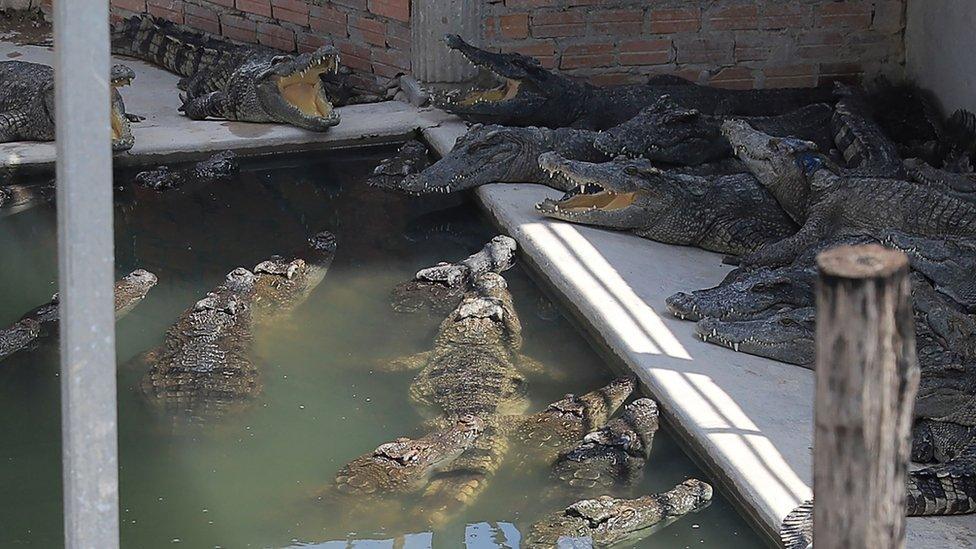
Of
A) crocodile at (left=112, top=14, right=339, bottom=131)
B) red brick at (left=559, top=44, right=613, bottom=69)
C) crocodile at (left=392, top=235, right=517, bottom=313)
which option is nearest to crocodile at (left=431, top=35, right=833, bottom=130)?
red brick at (left=559, top=44, right=613, bottom=69)

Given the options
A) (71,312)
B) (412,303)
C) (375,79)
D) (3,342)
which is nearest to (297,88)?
(375,79)

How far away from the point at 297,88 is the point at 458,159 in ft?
5.16

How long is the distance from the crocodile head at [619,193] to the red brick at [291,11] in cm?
318

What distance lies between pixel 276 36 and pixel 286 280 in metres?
3.84

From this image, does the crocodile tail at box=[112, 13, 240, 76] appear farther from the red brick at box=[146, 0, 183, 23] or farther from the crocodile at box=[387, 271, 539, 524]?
the crocodile at box=[387, 271, 539, 524]

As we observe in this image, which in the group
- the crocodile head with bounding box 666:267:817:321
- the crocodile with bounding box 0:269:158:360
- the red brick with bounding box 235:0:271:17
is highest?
the red brick with bounding box 235:0:271:17

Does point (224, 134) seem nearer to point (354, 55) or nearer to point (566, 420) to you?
point (354, 55)

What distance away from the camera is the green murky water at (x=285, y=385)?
4.39 meters

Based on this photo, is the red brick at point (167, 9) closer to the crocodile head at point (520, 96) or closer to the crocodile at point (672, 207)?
the crocodile head at point (520, 96)

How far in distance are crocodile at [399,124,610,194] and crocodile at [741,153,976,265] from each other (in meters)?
1.54

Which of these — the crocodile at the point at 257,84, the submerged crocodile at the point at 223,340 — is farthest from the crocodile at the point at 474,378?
the crocodile at the point at 257,84

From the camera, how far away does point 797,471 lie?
442cm

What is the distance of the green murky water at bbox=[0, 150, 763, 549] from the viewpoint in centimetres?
439

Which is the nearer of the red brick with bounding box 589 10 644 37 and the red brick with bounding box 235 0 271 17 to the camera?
the red brick with bounding box 589 10 644 37
